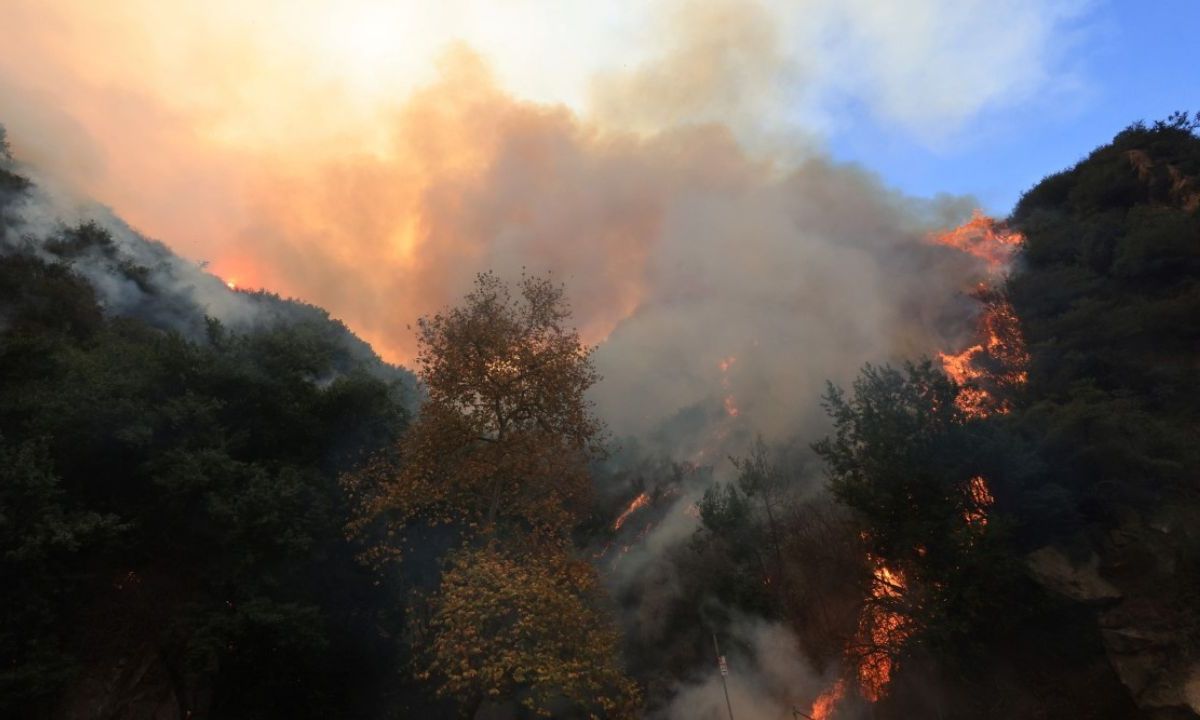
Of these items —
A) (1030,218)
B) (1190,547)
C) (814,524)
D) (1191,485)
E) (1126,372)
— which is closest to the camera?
(1190,547)

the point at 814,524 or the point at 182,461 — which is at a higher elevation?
the point at 182,461

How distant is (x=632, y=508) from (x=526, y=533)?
17.3m

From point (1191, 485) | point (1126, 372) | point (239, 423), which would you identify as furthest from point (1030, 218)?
point (239, 423)

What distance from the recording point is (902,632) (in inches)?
643

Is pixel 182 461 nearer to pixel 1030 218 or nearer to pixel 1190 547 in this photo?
pixel 1190 547

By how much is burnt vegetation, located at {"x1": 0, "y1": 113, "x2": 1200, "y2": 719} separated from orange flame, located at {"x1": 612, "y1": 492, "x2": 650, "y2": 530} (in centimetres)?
975

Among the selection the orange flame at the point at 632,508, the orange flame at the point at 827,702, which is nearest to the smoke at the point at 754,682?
the orange flame at the point at 827,702

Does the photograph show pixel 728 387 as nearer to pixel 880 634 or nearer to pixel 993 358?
pixel 993 358

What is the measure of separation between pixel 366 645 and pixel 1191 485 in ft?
85.7

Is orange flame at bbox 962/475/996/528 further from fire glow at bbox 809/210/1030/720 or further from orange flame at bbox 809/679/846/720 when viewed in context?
orange flame at bbox 809/679/846/720

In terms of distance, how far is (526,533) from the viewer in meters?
19.4

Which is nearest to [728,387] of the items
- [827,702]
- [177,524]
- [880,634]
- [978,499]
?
[827,702]

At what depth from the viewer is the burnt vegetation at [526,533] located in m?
14.3

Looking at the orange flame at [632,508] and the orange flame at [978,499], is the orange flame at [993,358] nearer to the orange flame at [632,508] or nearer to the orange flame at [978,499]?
the orange flame at [978,499]
